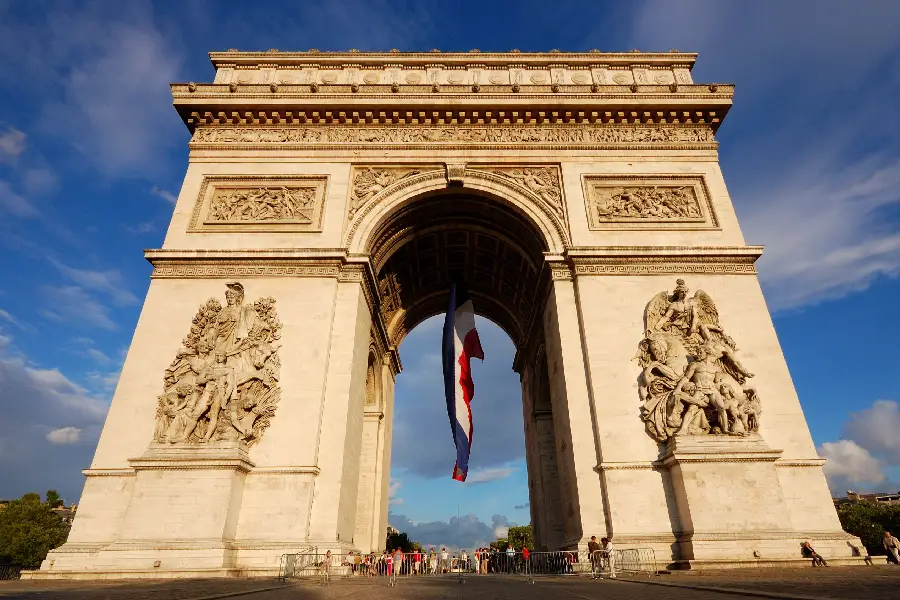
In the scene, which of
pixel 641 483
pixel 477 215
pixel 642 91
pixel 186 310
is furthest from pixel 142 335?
pixel 642 91

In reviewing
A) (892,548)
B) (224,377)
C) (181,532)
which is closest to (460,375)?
(224,377)

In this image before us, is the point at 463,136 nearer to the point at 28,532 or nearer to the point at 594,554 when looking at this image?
the point at 594,554

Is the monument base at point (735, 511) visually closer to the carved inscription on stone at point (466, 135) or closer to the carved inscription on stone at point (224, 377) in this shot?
the carved inscription on stone at point (224, 377)

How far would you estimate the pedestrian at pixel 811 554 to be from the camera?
961 centimetres

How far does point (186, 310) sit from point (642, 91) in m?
15.4

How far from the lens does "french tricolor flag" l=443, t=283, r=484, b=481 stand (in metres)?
17.4

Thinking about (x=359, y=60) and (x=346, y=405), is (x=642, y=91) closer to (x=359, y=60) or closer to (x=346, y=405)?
(x=359, y=60)

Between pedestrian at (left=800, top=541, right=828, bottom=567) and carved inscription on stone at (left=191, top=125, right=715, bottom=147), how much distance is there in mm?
11514

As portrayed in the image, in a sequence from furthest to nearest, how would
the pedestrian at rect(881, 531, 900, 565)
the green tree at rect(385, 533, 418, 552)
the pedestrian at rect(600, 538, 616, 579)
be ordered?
the green tree at rect(385, 533, 418, 552) < the pedestrian at rect(881, 531, 900, 565) < the pedestrian at rect(600, 538, 616, 579)

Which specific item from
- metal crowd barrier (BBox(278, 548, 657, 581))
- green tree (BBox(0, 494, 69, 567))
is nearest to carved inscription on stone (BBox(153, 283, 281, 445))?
metal crowd barrier (BBox(278, 548, 657, 581))

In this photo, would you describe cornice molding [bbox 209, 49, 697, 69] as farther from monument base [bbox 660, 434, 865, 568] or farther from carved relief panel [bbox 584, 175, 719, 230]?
monument base [bbox 660, 434, 865, 568]

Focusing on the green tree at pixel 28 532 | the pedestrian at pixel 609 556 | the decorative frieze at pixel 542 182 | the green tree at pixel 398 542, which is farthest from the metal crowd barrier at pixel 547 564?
the green tree at pixel 398 542

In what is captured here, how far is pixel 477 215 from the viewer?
55.9ft

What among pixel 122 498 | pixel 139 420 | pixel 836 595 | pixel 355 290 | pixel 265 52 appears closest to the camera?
pixel 836 595
